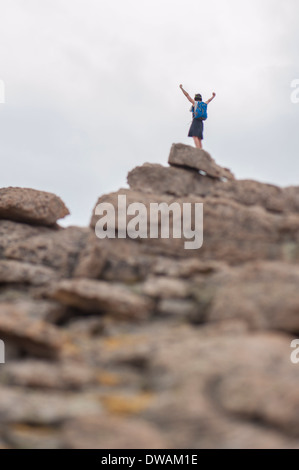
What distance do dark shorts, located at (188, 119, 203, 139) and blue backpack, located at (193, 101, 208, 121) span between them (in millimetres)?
336

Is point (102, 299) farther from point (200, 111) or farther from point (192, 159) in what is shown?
point (200, 111)

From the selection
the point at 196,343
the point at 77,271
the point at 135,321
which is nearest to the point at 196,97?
the point at 77,271

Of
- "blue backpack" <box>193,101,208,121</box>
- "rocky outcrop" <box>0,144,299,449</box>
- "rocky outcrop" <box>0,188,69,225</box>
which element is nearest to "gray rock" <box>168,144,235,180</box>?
"rocky outcrop" <box>0,144,299,449</box>

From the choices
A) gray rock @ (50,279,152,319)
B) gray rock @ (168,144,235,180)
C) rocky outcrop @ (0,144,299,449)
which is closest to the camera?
rocky outcrop @ (0,144,299,449)

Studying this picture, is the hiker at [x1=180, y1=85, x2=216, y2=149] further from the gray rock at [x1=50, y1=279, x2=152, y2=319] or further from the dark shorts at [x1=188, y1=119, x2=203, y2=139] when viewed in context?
the gray rock at [x1=50, y1=279, x2=152, y2=319]

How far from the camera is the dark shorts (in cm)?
3303

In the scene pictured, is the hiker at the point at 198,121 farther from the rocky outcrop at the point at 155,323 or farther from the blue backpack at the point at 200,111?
the rocky outcrop at the point at 155,323

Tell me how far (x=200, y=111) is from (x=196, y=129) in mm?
1372

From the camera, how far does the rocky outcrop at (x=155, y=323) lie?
39.8ft

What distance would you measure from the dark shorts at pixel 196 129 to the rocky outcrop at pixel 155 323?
18.0 feet

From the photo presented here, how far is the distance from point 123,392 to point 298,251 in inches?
434

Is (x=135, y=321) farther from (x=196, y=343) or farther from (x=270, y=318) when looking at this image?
(x=270, y=318)

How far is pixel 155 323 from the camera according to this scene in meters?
17.5
